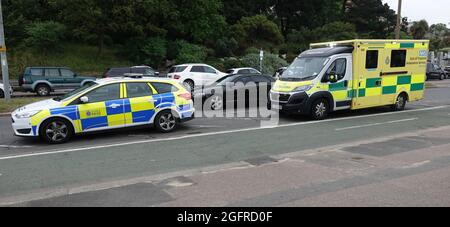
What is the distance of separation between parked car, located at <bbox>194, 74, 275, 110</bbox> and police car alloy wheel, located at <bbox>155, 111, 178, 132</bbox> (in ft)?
14.5

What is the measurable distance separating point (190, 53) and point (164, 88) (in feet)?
84.5

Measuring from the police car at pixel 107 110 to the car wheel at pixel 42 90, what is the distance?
40.3 ft

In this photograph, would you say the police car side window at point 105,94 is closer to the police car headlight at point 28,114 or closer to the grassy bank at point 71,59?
the police car headlight at point 28,114

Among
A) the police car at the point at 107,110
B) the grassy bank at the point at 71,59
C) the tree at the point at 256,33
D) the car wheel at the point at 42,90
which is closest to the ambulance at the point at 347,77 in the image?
the police car at the point at 107,110

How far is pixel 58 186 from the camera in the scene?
593 centimetres

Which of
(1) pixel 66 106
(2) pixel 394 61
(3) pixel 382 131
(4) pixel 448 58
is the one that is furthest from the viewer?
(4) pixel 448 58

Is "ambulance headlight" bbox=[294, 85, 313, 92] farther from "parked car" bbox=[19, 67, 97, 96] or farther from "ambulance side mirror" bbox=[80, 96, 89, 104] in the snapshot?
"parked car" bbox=[19, 67, 97, 96]

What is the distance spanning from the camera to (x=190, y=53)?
3572 centimetres

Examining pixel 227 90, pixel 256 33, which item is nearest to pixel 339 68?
pixel 227 90

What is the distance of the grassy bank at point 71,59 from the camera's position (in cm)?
3095

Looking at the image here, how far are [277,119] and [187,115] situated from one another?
3.32 m

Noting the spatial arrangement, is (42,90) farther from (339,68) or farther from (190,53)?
(190,53)
